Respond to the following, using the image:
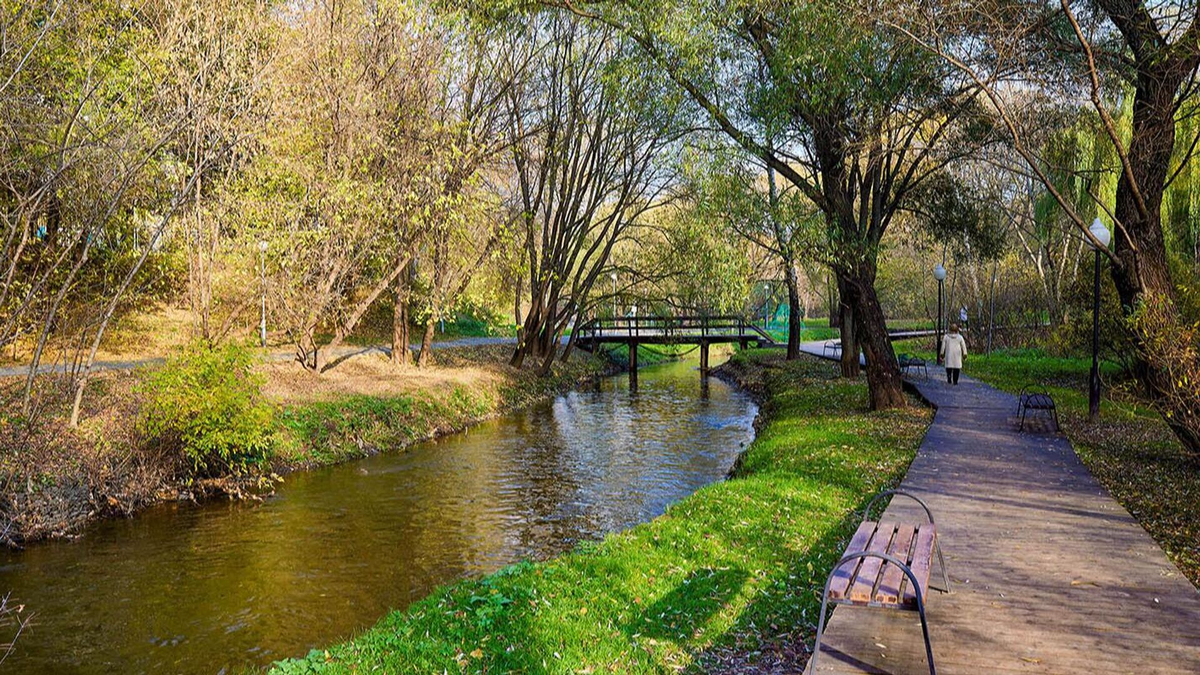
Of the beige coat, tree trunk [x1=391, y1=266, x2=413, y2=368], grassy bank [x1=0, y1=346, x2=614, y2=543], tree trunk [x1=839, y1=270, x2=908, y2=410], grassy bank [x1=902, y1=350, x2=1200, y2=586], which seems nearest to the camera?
grassy bank [x1=902, y1=350, x2=1200, y2=586]

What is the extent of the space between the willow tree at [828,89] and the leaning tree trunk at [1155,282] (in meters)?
3.17

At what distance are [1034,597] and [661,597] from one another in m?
3.01

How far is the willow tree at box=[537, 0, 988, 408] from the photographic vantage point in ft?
45.1

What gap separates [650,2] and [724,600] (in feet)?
38.2

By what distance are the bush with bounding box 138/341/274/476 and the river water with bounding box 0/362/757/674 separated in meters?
0.98

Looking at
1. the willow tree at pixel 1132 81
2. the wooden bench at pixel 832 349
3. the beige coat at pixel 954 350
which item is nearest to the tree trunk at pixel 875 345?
the willow tree at pixel 1132 81

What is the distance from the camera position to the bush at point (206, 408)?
1264cm

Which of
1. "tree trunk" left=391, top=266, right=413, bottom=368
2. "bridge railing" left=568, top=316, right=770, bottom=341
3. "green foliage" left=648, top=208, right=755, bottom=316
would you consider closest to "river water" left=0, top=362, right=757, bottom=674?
"green foliage" left=648, top=208, right=755, bottom=316

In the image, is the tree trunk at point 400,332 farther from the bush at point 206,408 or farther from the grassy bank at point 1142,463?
the grassy bank at point 1142,463

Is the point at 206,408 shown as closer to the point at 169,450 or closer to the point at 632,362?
the point at 169,450

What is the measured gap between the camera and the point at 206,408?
42.2 ft

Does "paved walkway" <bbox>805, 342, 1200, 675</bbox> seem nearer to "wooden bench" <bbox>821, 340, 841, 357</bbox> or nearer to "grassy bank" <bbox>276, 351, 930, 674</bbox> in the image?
"grassy bank" <bbox>276, 351, 930, 674</bbox>

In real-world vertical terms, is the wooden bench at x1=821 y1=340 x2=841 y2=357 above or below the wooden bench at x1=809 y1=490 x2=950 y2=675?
above

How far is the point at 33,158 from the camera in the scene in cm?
769
